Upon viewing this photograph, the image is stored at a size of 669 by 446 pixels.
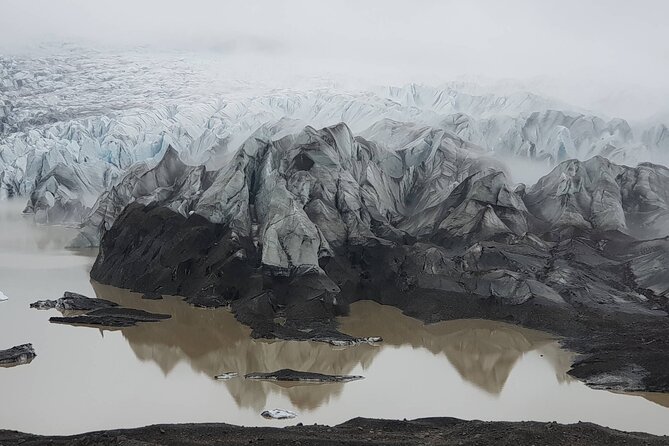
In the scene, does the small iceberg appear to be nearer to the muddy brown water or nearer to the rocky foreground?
the muddy brown water

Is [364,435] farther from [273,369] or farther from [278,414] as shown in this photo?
[273,369]

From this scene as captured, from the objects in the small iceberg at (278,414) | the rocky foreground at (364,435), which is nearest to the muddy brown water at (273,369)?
the small iceberg at (278,414)

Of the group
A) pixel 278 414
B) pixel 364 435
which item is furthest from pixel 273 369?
pixel 364 435

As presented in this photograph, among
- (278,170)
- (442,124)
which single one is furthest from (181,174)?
(442,124)

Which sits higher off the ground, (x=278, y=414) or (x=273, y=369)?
(x=273, y=369)

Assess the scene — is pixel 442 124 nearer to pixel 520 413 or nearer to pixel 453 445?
pixel 520 413

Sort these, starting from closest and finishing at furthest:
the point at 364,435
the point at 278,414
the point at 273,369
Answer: the point at 364,435 → the point at 278,414 → the point at 273,369

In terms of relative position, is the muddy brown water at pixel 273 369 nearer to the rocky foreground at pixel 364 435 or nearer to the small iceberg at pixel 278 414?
the small iceberg at pixel 278 414
